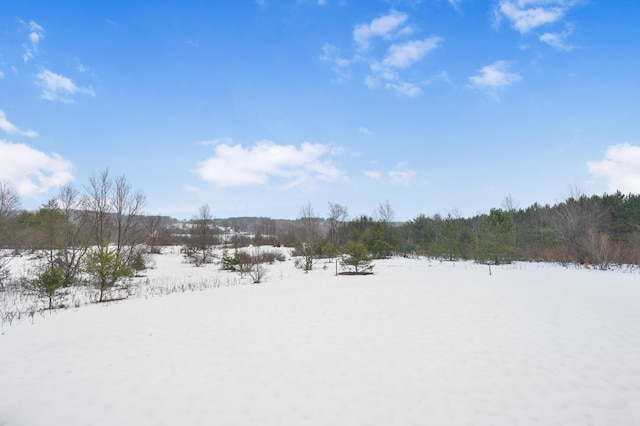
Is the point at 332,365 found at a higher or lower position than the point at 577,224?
lower

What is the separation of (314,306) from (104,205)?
902 inches

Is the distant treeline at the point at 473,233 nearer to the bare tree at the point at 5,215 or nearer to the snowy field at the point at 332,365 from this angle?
the bare tree at the point at 5,215

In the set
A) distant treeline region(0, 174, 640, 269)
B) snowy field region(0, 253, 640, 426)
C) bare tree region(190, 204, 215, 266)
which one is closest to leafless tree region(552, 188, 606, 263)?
distant treeline region(0, 174, 640, 269)

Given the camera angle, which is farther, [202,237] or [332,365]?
[202,237]

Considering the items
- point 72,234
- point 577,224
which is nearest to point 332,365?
point 72,234

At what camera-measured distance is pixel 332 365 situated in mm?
5574

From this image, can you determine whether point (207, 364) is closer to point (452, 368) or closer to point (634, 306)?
point (452, 368)

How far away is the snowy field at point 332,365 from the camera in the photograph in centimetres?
408

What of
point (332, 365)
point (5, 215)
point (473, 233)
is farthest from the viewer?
point (473, 233)

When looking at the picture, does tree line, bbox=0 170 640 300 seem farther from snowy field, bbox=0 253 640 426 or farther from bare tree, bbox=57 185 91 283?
snowy field, bbox=0 253 640 426

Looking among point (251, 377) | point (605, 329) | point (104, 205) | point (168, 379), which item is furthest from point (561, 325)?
point (104, 205)

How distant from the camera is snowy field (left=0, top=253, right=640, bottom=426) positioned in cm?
408

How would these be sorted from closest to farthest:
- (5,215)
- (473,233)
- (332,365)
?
(332,365) < (5,215) < (473,233)

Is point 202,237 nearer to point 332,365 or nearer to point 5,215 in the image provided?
point 5,215
